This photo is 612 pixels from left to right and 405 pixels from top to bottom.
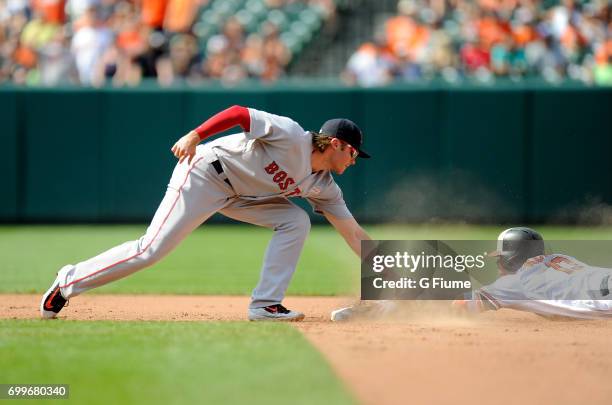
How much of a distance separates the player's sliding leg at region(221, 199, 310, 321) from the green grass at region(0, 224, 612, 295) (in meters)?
1.49

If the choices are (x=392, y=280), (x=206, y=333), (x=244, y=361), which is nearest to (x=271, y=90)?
(x=392, y=280)

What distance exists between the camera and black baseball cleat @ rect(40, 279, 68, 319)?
6.27 metres

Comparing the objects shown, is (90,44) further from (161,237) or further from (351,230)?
(161,237)

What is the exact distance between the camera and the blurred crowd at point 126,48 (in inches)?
597

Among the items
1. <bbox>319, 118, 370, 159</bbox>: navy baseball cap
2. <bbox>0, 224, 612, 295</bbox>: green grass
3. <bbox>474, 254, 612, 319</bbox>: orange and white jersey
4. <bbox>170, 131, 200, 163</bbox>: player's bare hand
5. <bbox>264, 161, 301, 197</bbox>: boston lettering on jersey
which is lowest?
<bbox>0, 224, 612, 295</bbox>: green grass

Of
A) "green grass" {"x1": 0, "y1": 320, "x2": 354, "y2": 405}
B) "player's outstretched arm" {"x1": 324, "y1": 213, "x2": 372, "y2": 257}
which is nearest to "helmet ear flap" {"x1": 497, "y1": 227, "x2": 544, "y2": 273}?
"player's outstretched arm" {"x1": 324, "y1": 213, "x2": 372, "y2": 257}

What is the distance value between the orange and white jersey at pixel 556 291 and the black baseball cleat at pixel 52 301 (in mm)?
2689

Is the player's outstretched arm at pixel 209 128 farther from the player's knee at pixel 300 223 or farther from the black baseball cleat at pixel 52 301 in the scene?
the black baseball cleat at pixel 52 301

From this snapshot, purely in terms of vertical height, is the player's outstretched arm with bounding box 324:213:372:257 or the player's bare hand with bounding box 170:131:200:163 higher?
the player's bare hand with bounding box 170:131:200:163

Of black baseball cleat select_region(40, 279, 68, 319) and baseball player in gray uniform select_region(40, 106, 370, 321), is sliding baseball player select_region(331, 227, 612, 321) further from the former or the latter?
black baseball cleat select_region(40, 279, 68, 319)

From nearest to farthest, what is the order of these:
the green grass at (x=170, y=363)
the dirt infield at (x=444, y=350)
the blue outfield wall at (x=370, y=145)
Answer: the green grass at (x=170, y=363) < the dirt infield at (x=444, y=350) < the blue outfield wall at (x=370, y=145)

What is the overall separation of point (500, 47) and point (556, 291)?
30.7 feet

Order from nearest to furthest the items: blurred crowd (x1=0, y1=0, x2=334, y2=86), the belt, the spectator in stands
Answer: the belt
the spectator in stands
blurred crowd (x1=0, y1=0, x2=334, y2=86)

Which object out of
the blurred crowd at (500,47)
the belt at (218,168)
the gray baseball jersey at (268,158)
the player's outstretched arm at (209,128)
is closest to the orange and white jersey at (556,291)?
the gray baseball jersey at (268,158)
